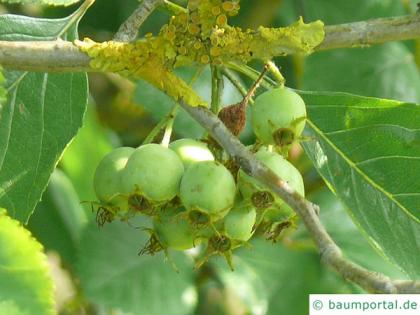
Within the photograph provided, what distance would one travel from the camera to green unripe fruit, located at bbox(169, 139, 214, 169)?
1.37m

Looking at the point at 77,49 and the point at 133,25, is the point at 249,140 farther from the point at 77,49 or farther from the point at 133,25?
the point at 77,49

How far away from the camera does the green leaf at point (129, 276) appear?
231 centimetres

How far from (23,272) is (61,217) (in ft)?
4.99

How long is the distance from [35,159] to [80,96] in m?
0.13

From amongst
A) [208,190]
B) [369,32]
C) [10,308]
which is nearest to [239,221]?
[208,190]

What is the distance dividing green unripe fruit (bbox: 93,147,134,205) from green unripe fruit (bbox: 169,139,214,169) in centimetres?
8

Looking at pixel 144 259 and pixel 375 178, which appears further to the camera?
pixel 144 259

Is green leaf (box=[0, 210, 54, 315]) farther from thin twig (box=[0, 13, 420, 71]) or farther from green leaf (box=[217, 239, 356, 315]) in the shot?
green leaf (box=[217, 239, 356, 315])

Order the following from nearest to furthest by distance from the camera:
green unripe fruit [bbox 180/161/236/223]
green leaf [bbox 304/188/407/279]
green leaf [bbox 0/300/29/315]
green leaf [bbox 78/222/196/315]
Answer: green leaf [bbox 0/300/29/315]
green unripe fruit [bbox 180/161/236/223]
green leaf [bbox 78/222/196/315]
green leaf [bbox 304/188/407/279]

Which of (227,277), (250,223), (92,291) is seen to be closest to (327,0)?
(227,277)

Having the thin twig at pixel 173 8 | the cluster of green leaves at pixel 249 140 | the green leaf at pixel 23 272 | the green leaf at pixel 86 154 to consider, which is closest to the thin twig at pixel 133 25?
the thin twig at pixel 173 8

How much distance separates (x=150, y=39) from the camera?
1390 mm

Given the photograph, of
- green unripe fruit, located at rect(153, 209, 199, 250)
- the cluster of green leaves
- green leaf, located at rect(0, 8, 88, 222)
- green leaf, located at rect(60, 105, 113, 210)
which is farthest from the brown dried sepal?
green leaf, located at rect(60, 105, 113, 210)

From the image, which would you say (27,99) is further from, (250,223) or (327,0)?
(327,0)
